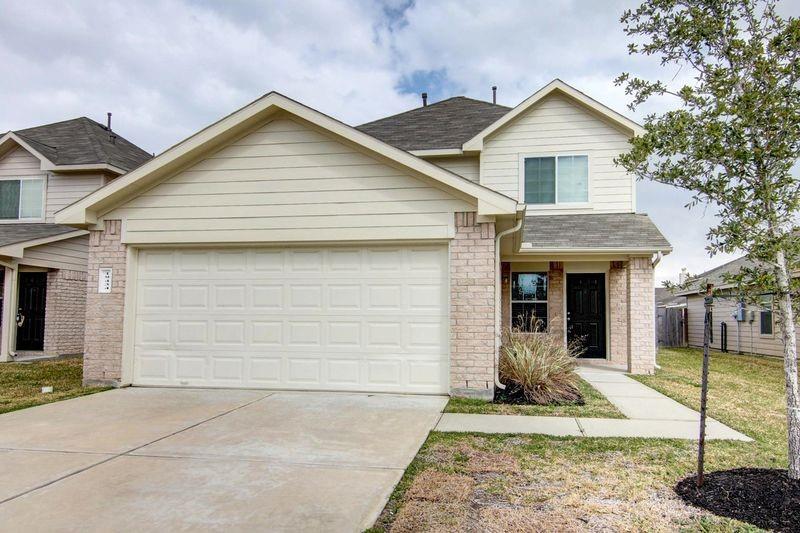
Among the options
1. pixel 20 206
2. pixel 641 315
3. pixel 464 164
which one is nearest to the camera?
pixel 641 315

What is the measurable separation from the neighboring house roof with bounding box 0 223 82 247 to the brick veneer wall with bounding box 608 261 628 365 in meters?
13.6

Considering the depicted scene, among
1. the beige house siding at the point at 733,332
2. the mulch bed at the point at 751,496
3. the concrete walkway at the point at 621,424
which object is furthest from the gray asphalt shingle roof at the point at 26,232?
the beige house siding at the point at 733,332

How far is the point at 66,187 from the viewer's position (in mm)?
15695

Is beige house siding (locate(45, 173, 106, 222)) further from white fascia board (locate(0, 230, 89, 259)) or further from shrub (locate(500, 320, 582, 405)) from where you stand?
shrub (locate(500, 320, 582, 405))

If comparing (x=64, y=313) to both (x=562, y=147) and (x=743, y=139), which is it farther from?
(x=743, y=139)

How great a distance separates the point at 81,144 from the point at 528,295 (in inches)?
542

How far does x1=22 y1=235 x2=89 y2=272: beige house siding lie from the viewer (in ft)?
45.4

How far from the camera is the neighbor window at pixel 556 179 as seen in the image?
13469 mm

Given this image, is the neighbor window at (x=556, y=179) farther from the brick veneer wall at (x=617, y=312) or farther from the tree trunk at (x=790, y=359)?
the tree trunk at (x=790, y=359)

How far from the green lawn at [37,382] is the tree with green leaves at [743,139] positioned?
27.7 feet

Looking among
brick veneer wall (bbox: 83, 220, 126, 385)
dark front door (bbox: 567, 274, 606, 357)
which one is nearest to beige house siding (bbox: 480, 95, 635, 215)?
dark front door (bbox: 567, 274, 606, 357)

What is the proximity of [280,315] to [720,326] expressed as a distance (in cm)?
1947

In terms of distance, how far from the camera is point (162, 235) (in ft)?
29.7

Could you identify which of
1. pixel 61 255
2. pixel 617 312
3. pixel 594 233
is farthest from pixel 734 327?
pixel 61 255
